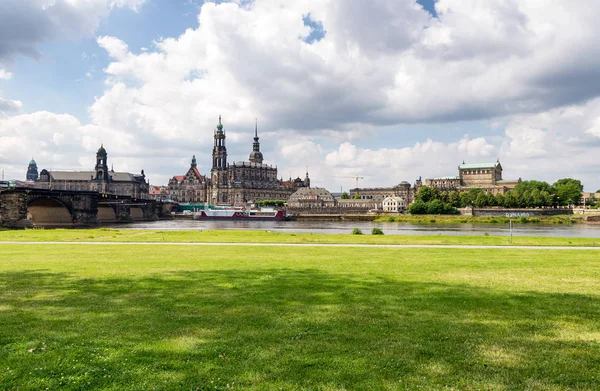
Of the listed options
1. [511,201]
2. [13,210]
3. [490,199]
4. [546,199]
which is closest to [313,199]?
[490,199]

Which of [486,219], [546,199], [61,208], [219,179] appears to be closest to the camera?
[61,208]

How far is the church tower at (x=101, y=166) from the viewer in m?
183

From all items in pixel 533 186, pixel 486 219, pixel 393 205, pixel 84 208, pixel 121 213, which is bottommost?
pixel 486 219

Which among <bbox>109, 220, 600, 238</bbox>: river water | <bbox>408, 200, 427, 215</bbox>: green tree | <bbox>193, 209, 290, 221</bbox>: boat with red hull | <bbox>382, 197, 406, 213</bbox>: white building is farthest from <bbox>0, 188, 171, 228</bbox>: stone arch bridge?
<bbox>382, 197, 406, 213</bbox>: white building

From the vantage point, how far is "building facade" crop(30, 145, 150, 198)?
183250 millimetres

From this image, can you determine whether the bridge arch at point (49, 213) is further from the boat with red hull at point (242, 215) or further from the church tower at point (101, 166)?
the church tower at point (101, 166)

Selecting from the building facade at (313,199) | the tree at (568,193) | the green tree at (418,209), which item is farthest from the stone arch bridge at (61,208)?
the tree at (568,193)

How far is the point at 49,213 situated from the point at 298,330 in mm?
97116

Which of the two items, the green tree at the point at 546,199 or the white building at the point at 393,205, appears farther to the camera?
the white building at the point at 393,205

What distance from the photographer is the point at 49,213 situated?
8931 cm

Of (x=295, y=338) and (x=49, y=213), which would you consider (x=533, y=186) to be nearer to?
(x=49, y=213)

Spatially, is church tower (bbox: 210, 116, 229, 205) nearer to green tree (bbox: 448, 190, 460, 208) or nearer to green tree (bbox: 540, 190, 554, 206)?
green tree (bbox: 448, 190, 460, 208)

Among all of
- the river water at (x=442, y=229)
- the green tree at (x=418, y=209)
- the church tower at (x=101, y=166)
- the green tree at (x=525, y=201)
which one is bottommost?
the river water at (x=442, y=229)

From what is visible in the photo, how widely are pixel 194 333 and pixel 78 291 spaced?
16.0 ft
